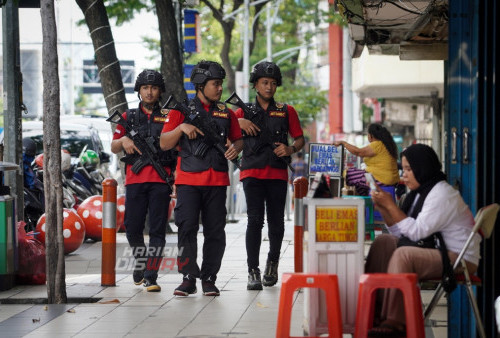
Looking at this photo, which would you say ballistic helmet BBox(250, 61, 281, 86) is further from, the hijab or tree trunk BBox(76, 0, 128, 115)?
tree trunk BBox(76, 0, 128, 115)

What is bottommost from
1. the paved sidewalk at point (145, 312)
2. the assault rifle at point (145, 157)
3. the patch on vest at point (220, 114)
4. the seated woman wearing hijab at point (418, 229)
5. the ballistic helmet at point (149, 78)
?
the paved sidewalk at point (145, 312)

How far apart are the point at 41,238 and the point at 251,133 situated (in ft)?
11.6

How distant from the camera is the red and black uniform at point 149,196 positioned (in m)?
10.7

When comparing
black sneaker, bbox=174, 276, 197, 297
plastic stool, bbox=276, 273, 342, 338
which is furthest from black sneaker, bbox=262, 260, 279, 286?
plastic stool, bbox=276, 273, 342, 338

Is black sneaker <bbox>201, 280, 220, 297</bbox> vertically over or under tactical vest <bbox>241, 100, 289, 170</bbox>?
under

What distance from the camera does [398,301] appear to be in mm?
6961

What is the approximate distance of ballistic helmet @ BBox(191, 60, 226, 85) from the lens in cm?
1005

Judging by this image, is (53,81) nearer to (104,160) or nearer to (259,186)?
(259,186)

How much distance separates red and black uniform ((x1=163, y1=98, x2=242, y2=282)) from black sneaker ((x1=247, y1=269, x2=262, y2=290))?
555 mm

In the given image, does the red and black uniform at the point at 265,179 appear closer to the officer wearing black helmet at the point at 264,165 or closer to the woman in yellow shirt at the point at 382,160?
the officer wearing black helmet at the point at 264,165

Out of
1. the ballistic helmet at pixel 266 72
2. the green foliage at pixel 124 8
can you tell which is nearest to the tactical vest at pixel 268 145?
the ballistic helmet at pixel 266 72

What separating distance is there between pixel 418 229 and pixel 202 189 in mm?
3202

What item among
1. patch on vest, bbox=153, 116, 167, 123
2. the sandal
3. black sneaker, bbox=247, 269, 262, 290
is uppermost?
patch on vest, bbox=153, 116, 167, 123

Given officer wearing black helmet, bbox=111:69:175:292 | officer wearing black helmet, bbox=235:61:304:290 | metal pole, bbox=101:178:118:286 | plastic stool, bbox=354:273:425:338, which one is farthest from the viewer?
metal pole, bbox=101:178:118:286
